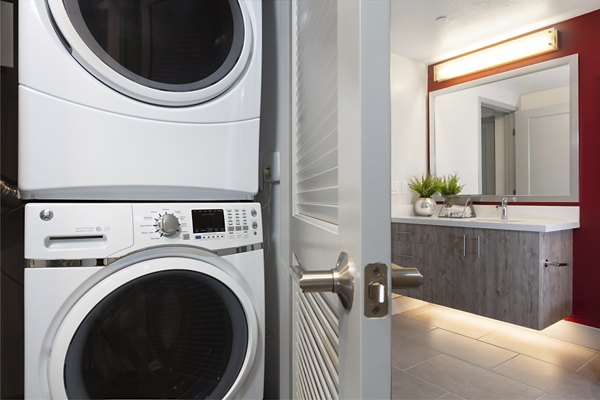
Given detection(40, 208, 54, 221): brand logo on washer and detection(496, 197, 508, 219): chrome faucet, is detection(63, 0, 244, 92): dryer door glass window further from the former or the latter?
detection(496, 197, 508, 219): chrome faucet

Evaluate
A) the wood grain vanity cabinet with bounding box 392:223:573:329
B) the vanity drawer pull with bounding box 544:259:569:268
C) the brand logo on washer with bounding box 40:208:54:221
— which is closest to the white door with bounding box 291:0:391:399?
the brand logo on washer with bounding box 40:208:54:221

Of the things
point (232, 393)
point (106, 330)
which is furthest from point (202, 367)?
point (106, 330)

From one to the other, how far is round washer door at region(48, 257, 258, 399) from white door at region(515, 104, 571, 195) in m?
2.44

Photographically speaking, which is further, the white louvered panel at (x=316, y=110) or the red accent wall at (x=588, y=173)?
the red accent wall at (x=588, y=173)

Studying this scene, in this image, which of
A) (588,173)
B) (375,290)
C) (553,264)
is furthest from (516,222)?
(375,290)

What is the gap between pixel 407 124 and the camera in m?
3.15

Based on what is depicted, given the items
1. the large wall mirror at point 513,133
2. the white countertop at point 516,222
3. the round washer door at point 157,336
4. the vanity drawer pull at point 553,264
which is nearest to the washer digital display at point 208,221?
the round washer door at point 157,336

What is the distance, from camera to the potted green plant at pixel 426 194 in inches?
116

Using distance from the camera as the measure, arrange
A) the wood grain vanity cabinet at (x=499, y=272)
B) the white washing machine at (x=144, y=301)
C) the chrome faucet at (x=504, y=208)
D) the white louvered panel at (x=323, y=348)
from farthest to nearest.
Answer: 1. the chrome faucet at (x=504, y=208)
2. the wood grain vanity cabinet at (x=499, y=272)
3. the white washing machine at (x=144, y=301)
4. the white louvered panel at (x=323, y=348)

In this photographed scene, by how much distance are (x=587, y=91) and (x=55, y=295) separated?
306 cm

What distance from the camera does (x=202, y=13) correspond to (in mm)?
1099

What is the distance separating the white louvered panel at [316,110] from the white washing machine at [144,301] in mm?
308

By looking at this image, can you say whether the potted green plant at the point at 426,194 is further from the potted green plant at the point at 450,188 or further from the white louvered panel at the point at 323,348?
the white louvered panel at the point at 323,348

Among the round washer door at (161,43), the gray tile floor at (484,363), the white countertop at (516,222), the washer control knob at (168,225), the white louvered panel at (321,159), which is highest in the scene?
the round washer door at (161,43)
